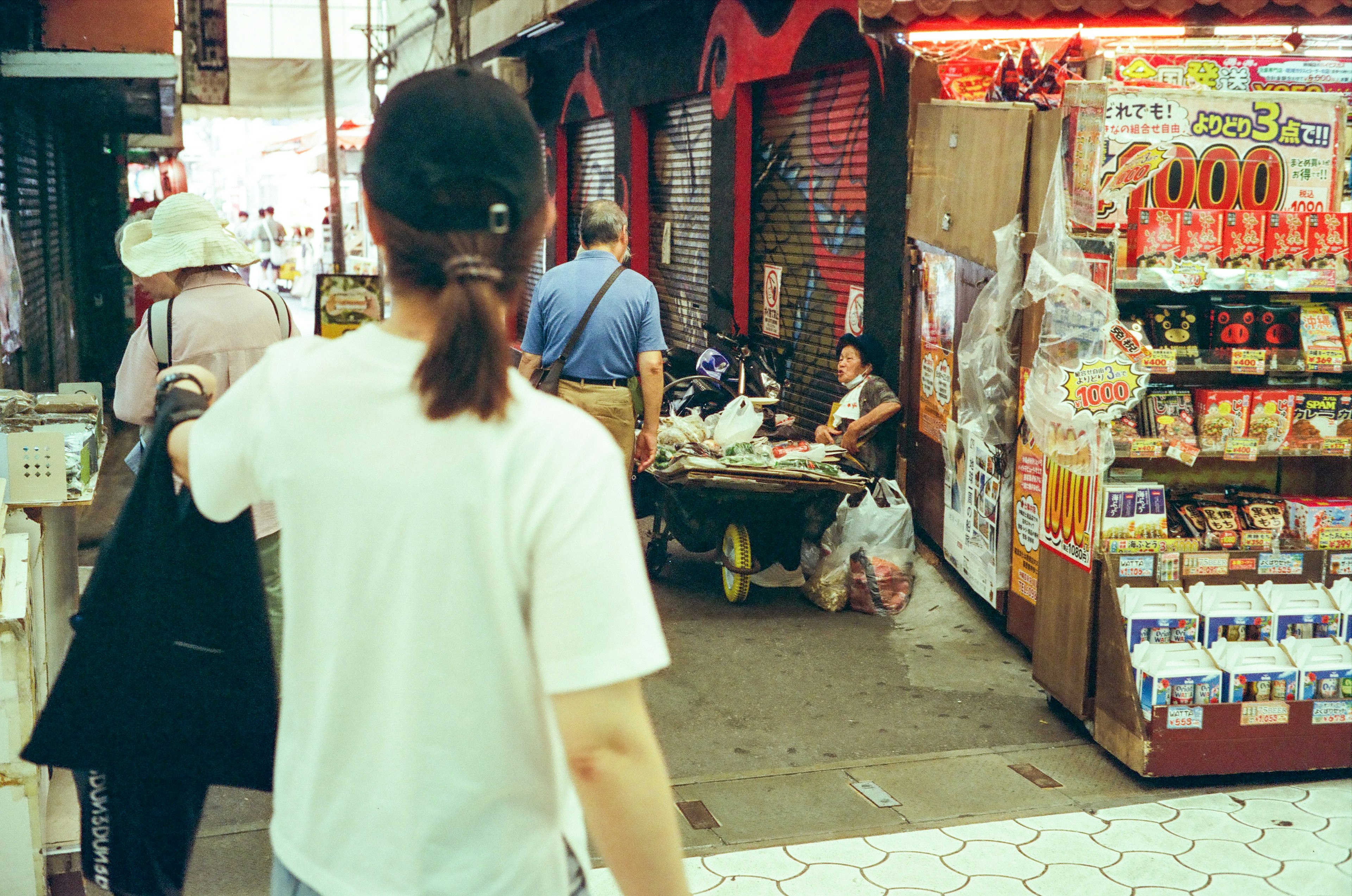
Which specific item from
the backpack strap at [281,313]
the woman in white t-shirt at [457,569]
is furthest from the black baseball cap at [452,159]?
the backpack strap at [281,313]

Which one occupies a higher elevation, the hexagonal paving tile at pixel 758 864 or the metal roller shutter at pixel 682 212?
the metal roller shutter at pixel 682 212

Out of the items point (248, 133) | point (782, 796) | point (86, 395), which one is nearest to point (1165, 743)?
point (782, 796)

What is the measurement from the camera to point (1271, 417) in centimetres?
458

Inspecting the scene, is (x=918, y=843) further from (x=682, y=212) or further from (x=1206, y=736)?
(x=682, y=212)

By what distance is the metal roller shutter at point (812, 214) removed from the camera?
8117 millimetres

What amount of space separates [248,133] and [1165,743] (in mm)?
51587

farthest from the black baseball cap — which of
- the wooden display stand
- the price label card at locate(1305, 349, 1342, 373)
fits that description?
the price label card at locate(1305, 349, 1342, 373)

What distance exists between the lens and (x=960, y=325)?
634 centimetres

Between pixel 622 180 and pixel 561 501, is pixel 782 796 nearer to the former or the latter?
pixel 561 501

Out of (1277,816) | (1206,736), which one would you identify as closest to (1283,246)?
(1206,736)

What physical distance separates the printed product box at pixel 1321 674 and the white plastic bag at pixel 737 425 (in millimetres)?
3037

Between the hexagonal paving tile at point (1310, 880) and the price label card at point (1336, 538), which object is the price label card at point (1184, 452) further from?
the hexagonal paving tile at point (1310, 880)

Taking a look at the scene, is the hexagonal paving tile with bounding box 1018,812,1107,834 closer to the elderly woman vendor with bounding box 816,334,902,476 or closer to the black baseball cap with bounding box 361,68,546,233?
the elderly woman vendor with bounding box 816,334,902,476

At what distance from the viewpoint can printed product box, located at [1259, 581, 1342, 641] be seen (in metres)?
4.56
